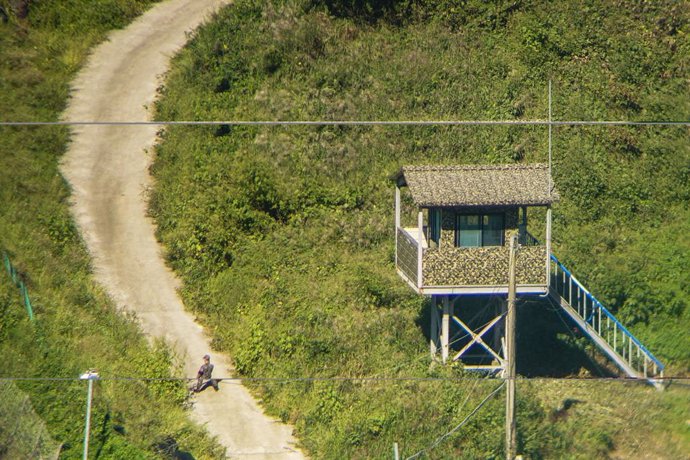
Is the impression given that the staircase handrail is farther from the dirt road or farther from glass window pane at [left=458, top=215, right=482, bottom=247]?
the dirt road

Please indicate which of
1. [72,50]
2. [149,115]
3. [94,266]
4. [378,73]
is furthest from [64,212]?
[378,73]

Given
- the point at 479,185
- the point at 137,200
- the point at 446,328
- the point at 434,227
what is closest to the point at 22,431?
the point at 446,328

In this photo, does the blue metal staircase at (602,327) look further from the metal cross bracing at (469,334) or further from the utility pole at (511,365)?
the utility pole at (511,365)

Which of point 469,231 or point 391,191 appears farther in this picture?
point 391,191

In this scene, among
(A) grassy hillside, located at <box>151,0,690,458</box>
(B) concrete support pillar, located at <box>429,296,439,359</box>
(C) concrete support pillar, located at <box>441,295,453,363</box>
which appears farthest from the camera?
(B) concrete support pillar, located at <box>429,296,439,359</box>

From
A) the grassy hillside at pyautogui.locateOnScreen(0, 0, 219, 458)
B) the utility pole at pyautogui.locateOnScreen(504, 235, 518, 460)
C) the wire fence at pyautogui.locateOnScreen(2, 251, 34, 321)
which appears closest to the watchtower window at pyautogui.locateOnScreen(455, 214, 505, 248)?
the utility pole at pyautogui.locateOnScreen(504, 235, 518, 460)

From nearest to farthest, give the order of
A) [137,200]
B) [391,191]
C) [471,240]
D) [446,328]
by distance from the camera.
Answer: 1. [446,328]
2. [471,240]
3. [391,191]
4. [137,200]

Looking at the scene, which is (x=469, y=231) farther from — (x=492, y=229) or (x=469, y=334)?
(x=469, y=334)
